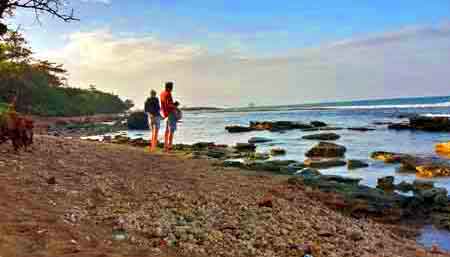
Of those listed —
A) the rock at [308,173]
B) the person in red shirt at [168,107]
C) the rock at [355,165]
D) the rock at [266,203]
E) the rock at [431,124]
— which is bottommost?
the rock at [355,165]

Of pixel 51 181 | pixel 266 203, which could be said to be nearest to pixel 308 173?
pixel 266 203

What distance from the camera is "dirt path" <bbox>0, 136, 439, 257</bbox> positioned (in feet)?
17.5

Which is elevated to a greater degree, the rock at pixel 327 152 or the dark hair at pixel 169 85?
the dark hair at pixel 169 85

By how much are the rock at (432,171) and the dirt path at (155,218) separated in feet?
19.2

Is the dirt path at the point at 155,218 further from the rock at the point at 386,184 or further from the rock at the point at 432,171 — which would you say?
the rock at the point at 432,171

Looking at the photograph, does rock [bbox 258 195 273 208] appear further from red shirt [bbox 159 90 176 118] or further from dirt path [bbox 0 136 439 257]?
red shirt [bbox 159 90 176 118]

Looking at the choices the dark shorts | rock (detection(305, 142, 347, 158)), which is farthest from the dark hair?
rock (detection(305, 142, 347, 158))

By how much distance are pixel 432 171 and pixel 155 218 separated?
1094 cm

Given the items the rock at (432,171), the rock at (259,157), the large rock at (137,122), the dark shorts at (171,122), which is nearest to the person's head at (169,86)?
the dark shorts at (171,122)

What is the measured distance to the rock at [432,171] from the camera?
14.6 m

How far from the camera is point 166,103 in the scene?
15086 millimetres

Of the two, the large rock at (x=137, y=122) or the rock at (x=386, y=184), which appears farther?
the large rock at (x=137, y=122)

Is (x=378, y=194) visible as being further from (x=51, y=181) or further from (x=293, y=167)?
(x=51, y=181)

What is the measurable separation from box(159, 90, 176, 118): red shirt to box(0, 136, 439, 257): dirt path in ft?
14.9
